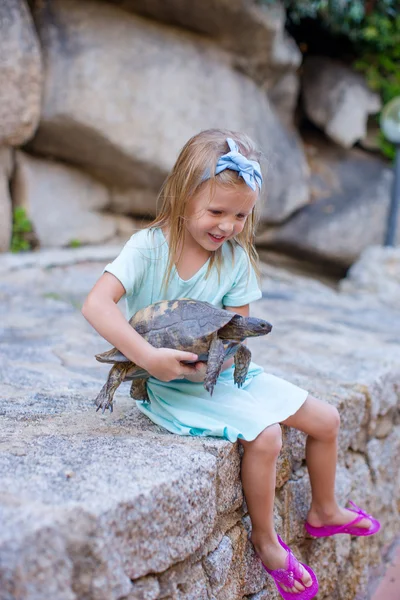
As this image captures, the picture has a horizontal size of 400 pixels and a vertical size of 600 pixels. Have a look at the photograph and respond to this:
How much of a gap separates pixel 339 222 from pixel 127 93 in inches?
105

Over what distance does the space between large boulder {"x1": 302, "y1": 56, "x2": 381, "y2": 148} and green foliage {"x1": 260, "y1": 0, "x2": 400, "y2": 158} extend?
6.5 inches

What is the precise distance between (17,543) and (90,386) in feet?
4.19

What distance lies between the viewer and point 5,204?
5.31 m

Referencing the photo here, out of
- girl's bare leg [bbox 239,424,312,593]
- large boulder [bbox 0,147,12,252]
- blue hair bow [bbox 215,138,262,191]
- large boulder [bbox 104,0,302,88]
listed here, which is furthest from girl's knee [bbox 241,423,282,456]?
large boulder [bbox 104,0,302,88]

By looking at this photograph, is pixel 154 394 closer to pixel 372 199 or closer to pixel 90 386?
pixel 90 386

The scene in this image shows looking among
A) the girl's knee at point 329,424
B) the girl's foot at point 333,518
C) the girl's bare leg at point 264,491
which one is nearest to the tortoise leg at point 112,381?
the girl's bare leg at point 264,491

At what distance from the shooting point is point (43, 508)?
1268 mm

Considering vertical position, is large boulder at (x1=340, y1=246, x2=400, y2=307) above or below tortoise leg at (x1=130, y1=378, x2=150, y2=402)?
below

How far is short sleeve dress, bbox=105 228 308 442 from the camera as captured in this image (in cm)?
181

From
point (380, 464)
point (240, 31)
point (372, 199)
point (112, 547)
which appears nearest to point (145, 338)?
point (112, 547)

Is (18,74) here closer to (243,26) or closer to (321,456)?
(243,26)

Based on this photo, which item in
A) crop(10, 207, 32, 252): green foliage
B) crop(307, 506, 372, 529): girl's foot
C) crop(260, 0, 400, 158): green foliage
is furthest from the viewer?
crop(260, 0, 400, 158): green foliage

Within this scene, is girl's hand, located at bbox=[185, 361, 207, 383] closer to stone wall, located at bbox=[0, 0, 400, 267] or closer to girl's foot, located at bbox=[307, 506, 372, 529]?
girl's foot, located at bbox=[307, 506, 372, 529]

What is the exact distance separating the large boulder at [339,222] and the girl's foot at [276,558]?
17.0ft
